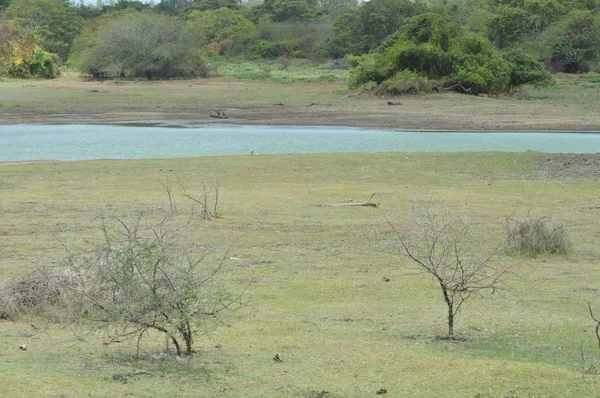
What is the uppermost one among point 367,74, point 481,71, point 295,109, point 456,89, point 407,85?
point 481,71

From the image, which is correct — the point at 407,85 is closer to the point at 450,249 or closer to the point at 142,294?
the point at 450,249

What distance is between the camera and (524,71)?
48.1 metres

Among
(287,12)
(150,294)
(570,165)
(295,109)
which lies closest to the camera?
(150,294)

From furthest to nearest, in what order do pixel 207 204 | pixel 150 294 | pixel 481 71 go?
1. pixel 481 71
2. pixel 207 204
3. pixel 150 294

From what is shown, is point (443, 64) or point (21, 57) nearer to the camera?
point (443, 64)

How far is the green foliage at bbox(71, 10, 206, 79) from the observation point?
60.7 metres

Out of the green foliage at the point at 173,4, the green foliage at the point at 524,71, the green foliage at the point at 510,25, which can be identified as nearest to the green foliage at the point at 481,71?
the green foliage at the point at 524,71

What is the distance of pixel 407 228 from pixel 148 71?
47.7 m

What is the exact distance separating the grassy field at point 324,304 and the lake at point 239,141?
6717mm

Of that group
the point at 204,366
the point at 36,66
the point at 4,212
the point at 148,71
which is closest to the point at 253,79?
the point at 148,71

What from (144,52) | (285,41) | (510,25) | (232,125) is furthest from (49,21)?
(232,125)

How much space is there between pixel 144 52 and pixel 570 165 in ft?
132

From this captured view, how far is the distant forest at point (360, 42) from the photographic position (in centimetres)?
4828

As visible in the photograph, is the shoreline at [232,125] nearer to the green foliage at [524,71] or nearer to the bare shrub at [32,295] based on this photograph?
the green foliage at [524,71]
